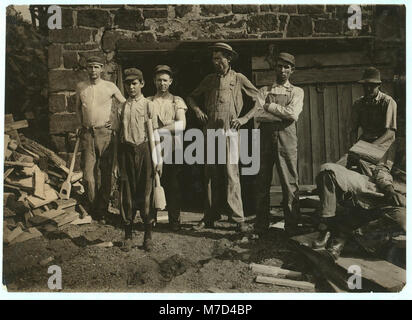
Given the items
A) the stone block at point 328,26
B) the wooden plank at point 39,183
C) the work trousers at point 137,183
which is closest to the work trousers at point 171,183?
the work trousers at point 137,183

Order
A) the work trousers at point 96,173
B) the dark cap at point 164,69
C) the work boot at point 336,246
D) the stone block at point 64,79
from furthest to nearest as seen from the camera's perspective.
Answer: the stone block at point 64,79, the work trousers at point 96,173, the dark cap at point 164,69, the work boot at point 336,246

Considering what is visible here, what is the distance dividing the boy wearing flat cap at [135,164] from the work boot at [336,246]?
2.13 metres

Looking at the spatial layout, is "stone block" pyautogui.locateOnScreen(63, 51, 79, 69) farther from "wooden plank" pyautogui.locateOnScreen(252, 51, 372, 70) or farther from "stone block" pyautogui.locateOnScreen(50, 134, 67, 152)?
"wooden plank" pyautogui.locateOnScreen(252, 51, 372, 70)

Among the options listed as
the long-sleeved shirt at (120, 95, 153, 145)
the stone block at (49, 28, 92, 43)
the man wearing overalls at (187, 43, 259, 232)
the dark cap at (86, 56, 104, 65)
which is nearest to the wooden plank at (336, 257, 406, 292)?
the man wearing overalls at (187, 43, 259, 232)

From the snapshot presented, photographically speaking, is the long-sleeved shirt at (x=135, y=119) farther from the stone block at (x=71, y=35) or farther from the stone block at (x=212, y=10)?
the stone block at (x=212, y=10)

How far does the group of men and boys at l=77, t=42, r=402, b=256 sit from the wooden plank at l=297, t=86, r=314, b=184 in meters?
0.28

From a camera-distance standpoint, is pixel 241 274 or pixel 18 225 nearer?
pixel 241 274

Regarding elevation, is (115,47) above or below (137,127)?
above

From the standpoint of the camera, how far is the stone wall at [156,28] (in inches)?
233

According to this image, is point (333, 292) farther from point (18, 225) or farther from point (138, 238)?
point (18, 225)

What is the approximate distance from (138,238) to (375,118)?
129 inches

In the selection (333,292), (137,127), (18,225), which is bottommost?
(333,292)

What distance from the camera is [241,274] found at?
529 centimetres

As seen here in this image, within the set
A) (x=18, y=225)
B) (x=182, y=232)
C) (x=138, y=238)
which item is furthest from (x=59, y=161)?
(x=182, y=232)
